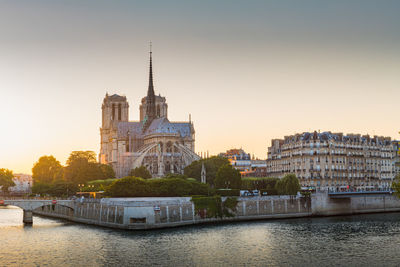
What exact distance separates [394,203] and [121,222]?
53.6 meters

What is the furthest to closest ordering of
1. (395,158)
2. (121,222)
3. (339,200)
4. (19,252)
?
(395,158) < (339,200) < (121,222) < (19,252)

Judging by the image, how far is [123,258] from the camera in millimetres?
A: 44094

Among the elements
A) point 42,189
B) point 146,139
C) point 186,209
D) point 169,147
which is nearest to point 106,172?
point 169,147

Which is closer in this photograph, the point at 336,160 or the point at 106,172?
the point at 336,160

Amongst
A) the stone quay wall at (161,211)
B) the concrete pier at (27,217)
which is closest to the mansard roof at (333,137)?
the stone quay wall at (161,211)

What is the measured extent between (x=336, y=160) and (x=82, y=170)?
5286 cm

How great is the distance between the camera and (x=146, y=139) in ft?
468

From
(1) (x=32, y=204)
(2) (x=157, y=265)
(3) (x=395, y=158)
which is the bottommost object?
(2) (x=157, y=265)

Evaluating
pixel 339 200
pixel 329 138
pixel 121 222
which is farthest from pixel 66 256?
pixel 329 138

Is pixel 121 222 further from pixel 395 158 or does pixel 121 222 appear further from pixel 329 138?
pixel 395 158

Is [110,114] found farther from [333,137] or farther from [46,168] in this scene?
[333,137]

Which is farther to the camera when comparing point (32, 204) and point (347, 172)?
point (347, 172)

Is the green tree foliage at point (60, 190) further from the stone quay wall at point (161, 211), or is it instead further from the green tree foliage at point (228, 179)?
the green tree foliage at point (228, 179)

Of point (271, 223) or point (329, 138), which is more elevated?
point (329, 138)
